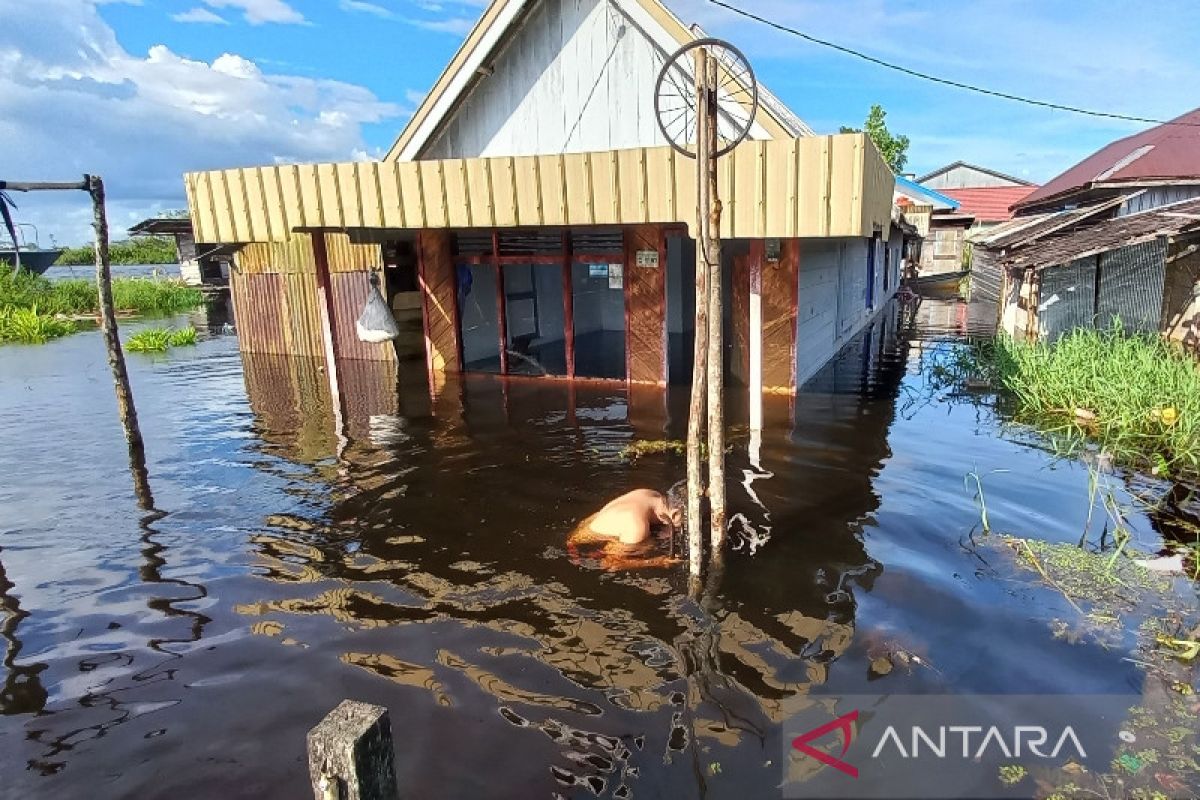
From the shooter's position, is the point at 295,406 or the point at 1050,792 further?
the point at 295,406

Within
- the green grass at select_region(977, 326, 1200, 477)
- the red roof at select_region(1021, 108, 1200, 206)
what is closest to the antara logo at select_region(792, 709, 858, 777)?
the green grass at select_region(977, 326, 1200, 477)

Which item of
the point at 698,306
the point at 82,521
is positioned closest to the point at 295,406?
the point at 82,521

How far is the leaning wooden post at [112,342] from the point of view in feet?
23.2

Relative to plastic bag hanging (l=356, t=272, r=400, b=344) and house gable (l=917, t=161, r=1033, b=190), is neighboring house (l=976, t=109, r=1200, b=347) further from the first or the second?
house gable (l=917, t=161, r=1033, b=190)

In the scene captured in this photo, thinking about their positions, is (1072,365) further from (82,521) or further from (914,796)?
(82,521)

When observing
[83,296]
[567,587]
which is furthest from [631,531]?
[83,296]

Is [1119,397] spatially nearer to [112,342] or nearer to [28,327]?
[112,342]

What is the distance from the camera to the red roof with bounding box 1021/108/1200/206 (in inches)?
694

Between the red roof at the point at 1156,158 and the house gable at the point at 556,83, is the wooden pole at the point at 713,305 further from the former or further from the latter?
the red roof at the point at 1156,158

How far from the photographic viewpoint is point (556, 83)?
11461 mm

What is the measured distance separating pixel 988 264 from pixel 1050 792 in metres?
24.3

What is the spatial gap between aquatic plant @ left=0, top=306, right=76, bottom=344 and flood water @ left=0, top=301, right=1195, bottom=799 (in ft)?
49.0

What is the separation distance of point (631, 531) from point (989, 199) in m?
44.7

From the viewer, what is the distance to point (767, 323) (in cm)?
1054
